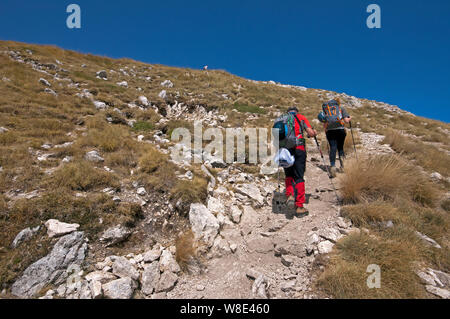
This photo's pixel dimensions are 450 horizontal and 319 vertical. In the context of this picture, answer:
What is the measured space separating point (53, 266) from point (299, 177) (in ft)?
15.4

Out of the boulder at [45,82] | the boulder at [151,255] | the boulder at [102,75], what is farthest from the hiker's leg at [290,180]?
the boulder at [102,75]

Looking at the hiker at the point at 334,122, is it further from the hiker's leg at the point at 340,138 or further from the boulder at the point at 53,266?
the boulder at the point at 53,266

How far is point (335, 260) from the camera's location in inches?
102

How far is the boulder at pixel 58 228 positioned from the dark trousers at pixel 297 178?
440 centimetres

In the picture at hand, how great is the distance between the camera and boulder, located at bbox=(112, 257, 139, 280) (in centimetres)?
276

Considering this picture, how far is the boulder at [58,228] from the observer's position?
2938 millimetres

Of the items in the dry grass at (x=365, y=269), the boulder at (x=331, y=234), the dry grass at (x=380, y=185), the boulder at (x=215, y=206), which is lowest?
the dry grass at (x=365, y=269)

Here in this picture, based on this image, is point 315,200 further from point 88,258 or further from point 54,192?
point 54,192

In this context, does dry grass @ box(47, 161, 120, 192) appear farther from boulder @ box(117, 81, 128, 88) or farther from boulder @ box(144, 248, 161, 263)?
boulder @ box(117, 81, 128, 88)

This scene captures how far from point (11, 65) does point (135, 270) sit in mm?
14928

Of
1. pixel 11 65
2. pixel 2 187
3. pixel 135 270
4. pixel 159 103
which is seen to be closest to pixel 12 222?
pixel 2 187

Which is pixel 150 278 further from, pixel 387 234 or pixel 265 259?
pixel 387 234

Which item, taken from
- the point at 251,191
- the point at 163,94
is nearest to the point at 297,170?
the point at 251,191

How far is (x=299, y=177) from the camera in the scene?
13.0ft
